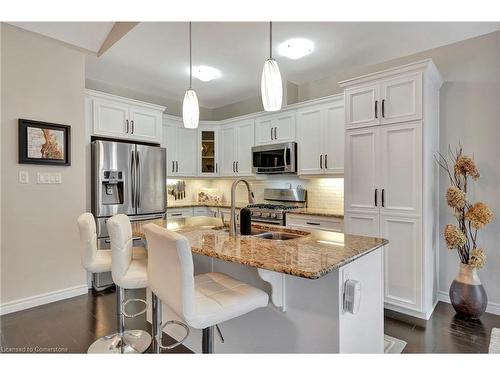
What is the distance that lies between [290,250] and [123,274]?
3.50ft

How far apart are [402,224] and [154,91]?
3980 mm

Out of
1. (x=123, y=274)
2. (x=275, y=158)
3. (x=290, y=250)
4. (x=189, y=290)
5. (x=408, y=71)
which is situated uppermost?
(x=408, y=71)

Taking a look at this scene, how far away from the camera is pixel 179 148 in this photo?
15.9 feet

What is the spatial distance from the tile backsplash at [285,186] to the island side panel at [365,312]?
2090mm

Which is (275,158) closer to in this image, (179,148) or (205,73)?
(205,73)

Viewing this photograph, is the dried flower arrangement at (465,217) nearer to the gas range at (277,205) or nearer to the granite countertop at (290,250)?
the granite countertop at (290,250)

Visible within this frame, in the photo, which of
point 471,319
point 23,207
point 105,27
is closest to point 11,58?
point 105,27

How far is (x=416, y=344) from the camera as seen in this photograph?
2.26m

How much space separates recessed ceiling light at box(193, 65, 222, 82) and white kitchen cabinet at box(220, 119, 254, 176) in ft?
3.16

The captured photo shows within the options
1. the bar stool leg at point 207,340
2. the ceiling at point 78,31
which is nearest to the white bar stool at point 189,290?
the bar stool leg at point 207,340

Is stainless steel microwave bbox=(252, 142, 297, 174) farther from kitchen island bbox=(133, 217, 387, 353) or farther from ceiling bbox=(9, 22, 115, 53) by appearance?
ceiling bbox=(9, 22, 115, 53)

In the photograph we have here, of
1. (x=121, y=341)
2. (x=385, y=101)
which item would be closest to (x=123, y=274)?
(x=121, y=341)
